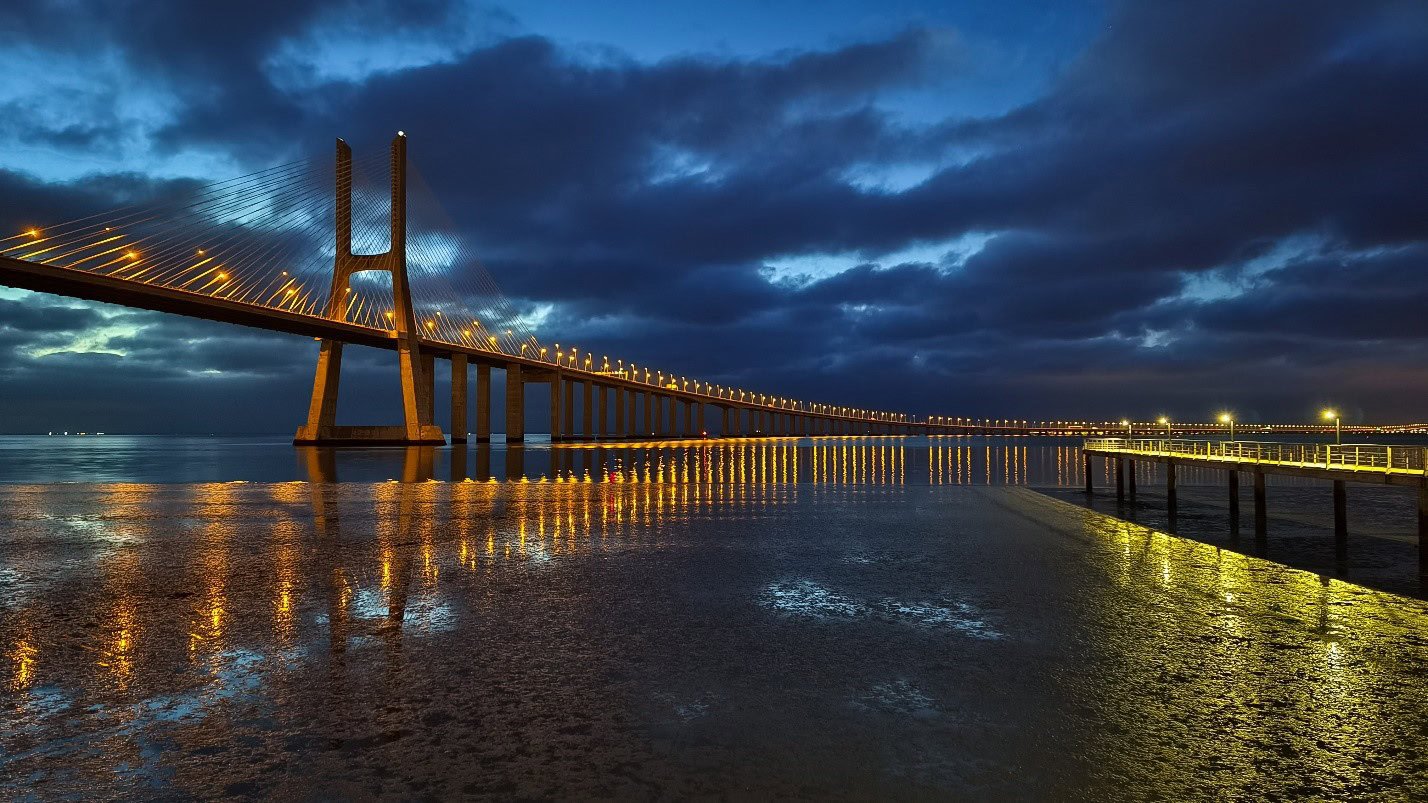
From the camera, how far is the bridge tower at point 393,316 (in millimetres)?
69188

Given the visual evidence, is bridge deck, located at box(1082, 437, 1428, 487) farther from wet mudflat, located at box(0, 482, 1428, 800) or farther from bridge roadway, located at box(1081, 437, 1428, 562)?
wet mudflat, located at box(0, 482, 1428, 800)

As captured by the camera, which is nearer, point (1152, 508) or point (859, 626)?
point (859, 626)

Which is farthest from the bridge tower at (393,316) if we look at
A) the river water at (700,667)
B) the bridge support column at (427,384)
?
the river water at (700,667)

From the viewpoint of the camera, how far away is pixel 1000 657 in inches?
335

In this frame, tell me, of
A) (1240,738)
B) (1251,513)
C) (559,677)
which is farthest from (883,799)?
(1251,513)

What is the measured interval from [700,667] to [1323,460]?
20242 millimetres

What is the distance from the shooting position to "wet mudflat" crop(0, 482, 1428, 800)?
560cm

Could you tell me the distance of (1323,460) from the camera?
2133 centimetres

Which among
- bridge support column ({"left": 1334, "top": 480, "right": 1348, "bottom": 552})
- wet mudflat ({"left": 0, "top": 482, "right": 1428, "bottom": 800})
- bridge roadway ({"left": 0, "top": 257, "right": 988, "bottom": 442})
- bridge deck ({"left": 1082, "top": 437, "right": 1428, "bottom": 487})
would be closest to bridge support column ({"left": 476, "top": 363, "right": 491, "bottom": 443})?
bridge roadway ({"left": 0, "top": 257, "right": 988, "bottom": 442})

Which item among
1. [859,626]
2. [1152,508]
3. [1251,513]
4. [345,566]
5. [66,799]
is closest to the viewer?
[66,799]

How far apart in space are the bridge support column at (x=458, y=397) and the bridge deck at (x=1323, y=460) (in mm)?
67386

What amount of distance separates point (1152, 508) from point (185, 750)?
1156 inches

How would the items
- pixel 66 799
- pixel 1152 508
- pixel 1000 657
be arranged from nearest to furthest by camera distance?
1. pixel 66 799
2. pixel 1000 657
3. pixel 1152 508

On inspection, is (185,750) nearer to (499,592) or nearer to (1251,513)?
(499,592)
